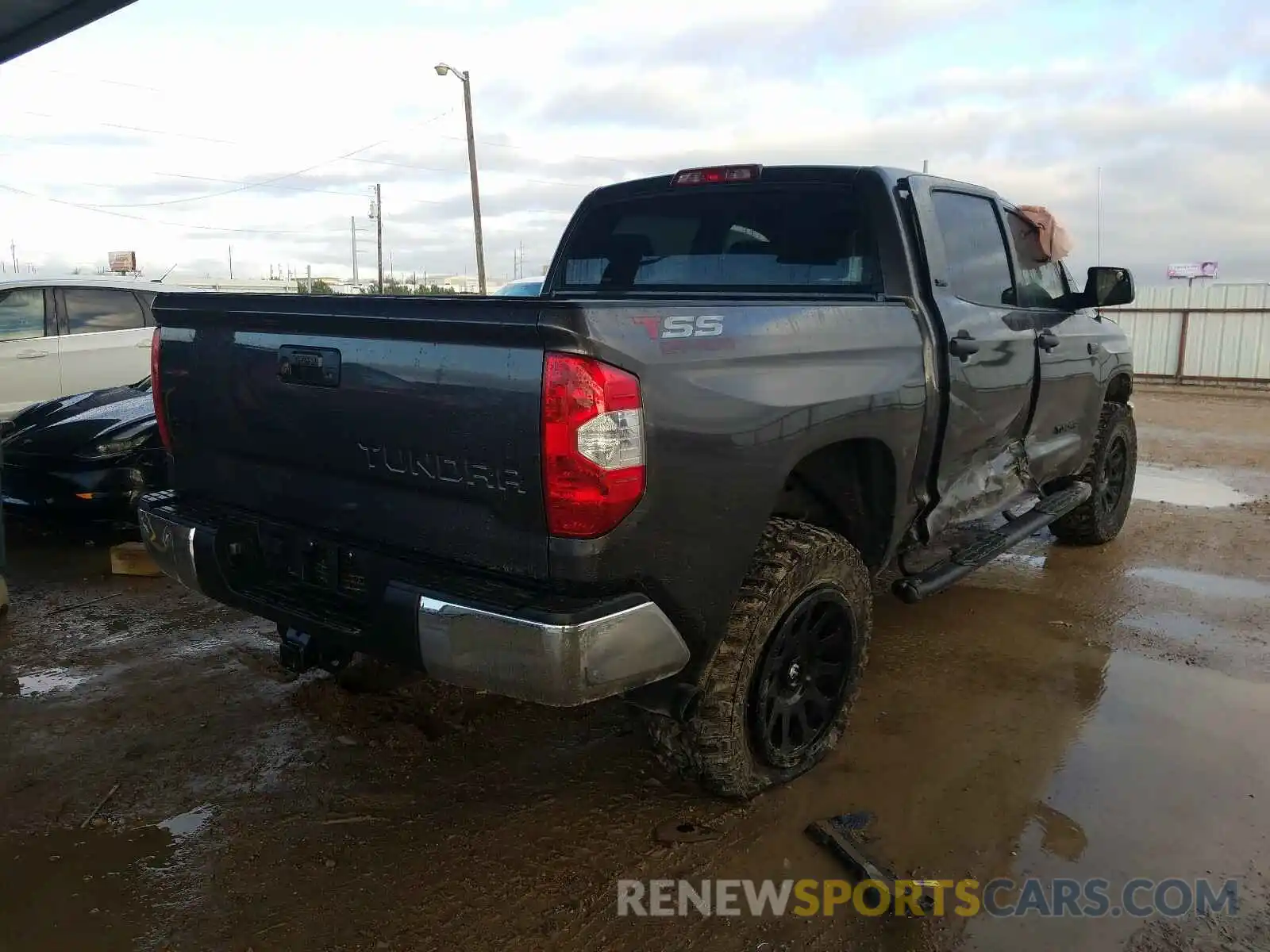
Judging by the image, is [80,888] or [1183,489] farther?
[1183,489]

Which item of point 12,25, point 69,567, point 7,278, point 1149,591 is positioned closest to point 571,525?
point 1149,591

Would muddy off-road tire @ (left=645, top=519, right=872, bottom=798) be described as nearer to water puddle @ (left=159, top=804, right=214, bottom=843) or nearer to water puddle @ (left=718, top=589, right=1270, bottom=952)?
water puddle @ (left=718, top=589, right=1270, bottom=952)

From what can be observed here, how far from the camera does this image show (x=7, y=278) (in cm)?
776

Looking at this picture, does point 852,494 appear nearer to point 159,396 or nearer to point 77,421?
point 159,396

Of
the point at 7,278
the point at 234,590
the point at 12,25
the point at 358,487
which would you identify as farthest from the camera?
the point at 7,278

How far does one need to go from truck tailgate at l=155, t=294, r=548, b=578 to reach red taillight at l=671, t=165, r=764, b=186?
1.68m

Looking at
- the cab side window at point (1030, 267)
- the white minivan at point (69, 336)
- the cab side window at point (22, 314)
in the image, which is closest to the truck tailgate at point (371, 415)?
the cab side window at point (1030, 267)

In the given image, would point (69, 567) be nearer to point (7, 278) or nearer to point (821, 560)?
point (7, 278)

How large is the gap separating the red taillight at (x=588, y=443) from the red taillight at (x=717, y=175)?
6.04 feet

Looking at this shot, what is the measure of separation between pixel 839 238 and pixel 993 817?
211 centimetres

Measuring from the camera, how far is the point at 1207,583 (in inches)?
211

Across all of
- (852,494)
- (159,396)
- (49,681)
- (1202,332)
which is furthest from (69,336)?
(1202,332)

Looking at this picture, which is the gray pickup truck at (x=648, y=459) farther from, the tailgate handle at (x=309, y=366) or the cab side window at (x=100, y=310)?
the cab side window at (x=100, y=310)

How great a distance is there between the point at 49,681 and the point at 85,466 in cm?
193
